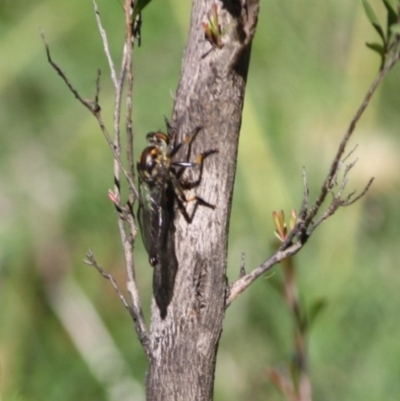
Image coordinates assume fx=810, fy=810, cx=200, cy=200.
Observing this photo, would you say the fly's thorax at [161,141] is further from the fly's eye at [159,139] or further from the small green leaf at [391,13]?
the small green leaf at [391,13]

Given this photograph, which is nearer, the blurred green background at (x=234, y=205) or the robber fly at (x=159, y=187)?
the robber fly at (x=159, y=187)

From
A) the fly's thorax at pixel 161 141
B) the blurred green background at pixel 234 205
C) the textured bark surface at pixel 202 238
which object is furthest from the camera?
the blurred green background at pixel 234 205

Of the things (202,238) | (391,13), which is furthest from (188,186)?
(391,13)

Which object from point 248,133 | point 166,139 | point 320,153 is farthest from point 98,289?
point 166,139

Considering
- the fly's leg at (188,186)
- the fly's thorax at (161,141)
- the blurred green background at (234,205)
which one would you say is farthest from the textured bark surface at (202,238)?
the blurred green background at (234,205)

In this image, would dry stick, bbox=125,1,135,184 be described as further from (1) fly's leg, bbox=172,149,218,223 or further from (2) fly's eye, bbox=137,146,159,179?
(2) fly's eye, bbox=137,146,159,179

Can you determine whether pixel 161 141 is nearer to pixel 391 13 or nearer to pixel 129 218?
pixel 129 218

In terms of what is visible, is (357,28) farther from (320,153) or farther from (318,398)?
(318,398)

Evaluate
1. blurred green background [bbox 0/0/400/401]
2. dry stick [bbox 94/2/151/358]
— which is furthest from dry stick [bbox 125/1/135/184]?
blurred green background [bbox 0/0/400/401]
